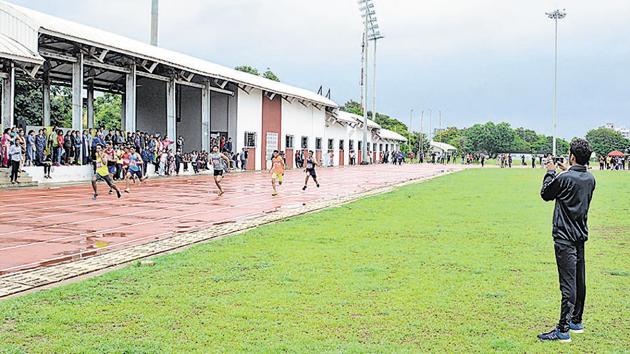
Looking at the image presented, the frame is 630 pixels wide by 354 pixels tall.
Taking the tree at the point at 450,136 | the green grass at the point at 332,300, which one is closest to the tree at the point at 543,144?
the tree at the point at 450,136

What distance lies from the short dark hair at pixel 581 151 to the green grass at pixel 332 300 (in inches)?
60.2

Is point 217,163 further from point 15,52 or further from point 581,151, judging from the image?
point 581,151

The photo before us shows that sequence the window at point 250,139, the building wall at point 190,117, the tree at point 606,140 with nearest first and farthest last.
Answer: the building wall at point 190,117 < the window at point 250,139 < the tree at point 606,140

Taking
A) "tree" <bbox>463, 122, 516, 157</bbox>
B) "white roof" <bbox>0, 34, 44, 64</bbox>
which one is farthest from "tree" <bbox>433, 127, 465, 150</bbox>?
"white roof" <bbox>0, 34, 44, 64</bbox>

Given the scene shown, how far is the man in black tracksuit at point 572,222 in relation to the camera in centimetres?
578

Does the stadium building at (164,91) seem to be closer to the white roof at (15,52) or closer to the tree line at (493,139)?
the white roof at (15,52)

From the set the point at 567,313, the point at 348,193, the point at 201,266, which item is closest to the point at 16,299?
the point at 201,266

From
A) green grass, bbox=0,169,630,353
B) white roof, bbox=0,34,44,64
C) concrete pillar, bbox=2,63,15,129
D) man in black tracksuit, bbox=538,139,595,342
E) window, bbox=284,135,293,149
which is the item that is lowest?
green grass, bbox=0,169,630,353

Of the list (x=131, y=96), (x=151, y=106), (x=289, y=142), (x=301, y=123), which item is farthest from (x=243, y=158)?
(x=131, y=96)

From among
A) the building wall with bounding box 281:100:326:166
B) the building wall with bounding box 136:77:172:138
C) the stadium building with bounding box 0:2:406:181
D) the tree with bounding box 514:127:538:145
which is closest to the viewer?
the stadium building with bounding box 0:2:406:181

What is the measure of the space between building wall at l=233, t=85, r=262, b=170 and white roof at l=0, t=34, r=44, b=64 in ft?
62.2

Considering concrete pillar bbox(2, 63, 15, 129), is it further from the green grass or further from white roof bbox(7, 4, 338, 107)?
the green grass

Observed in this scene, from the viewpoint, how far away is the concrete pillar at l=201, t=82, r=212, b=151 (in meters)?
37.4

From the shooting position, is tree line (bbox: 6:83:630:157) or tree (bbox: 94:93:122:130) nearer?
tree (bbox: 94:93:122:130)
